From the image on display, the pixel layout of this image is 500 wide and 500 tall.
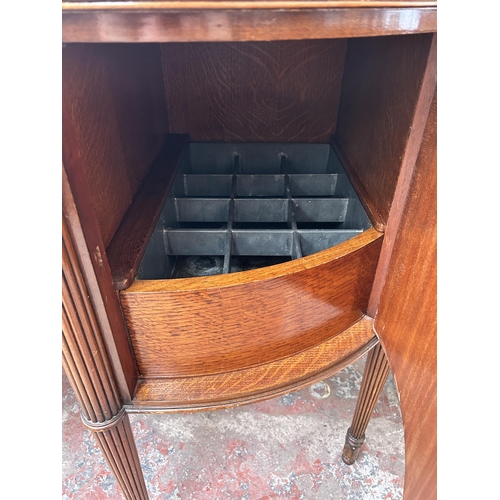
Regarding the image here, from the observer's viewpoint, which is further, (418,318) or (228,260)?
(228,260)

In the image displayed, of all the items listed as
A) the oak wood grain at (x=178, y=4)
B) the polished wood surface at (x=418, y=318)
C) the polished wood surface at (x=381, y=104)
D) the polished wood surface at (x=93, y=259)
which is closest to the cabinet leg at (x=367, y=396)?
the polished wood surface at (x=418, y=318)

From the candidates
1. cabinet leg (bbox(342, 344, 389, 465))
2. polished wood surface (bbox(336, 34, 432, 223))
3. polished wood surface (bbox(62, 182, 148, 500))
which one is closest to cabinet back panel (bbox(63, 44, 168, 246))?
polished wood surface (bbox(62, 182, 148, 500))

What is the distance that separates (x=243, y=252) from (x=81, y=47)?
341 millimetres

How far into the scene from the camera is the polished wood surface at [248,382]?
0.48 m

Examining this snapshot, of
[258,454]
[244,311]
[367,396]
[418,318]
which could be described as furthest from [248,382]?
[258,454]

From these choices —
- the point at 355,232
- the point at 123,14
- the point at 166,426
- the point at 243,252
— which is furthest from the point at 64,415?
the point at 123,14

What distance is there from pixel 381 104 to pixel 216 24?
1.04 ft

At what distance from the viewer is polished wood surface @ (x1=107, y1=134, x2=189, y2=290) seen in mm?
431

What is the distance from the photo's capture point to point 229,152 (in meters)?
0.82

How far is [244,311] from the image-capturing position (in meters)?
0.45

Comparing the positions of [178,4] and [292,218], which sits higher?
[178,4]

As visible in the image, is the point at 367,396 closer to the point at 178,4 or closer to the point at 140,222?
the point at 140,222

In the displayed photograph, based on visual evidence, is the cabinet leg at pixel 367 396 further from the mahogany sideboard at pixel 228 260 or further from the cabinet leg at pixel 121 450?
the cabinet leg at pixel 121 450

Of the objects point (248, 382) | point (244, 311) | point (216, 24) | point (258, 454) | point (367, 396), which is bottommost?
point (258, 454)
